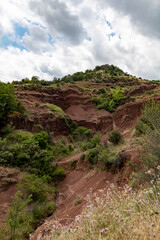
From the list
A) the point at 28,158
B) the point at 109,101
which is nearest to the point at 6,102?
the point at 28,158

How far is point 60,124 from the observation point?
89.3ft

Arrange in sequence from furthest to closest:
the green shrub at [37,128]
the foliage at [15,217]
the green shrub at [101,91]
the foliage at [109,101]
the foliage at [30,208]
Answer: the green shrub at [101,91], the foliage at [109,101], the green shrub at [37,128], the foliage at [30,208], the foliage at [15,217]

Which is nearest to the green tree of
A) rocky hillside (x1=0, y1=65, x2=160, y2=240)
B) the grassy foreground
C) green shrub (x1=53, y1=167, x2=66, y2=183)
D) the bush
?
rocky hillside (x1=0, y1=65, x2=160, y2=240)

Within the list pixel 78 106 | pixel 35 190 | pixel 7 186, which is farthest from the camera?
pixel 78 106

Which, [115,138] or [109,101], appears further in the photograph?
[109,101]

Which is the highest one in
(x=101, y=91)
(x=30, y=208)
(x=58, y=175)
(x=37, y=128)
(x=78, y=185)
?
(x=101, y=91)

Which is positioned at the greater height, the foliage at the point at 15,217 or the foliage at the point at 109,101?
the foliage at the point at 109,101

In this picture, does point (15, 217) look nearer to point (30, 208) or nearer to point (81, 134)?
point (30, 208)

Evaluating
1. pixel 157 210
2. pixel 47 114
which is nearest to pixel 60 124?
pixel 47 114

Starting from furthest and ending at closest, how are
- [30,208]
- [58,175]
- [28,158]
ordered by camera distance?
[28,158] → [58,175] → [30,208]

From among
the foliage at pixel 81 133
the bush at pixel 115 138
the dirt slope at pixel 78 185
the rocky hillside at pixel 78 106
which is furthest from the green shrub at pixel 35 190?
the foliage at pixel 81 133

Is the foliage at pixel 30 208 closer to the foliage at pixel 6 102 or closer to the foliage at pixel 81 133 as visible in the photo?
the foliage at pixel 6 102

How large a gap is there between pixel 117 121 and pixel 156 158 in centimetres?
1698

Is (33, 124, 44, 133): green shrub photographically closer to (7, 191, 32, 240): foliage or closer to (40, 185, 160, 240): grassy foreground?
(7, 191, 32, 240): foliage
